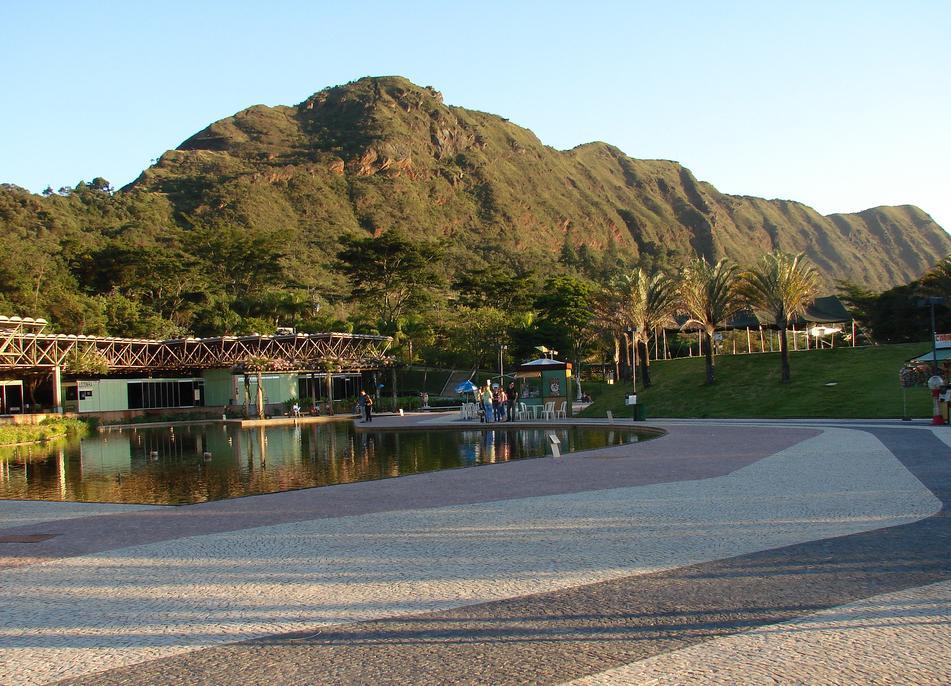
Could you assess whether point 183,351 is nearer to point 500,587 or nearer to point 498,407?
point 498,407

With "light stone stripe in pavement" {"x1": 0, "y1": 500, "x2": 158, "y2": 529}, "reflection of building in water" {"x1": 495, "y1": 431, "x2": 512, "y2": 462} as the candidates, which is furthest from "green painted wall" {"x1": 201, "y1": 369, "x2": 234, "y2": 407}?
"light stone stripe in pavement" {"x1": 0, "y1": 500, "x2": 158, "y2": 529}

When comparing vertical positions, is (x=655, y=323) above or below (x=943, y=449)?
above

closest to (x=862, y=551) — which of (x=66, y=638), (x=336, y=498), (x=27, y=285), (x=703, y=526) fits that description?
(x=703, y=526)

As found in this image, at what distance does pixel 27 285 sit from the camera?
60.7 metres

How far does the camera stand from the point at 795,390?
2823cm

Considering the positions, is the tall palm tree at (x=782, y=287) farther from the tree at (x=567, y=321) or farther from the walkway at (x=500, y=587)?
the tree at (x=567, y=321)

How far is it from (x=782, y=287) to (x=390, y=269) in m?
51.5

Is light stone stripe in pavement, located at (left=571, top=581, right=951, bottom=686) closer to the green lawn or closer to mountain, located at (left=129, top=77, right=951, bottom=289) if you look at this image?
the green lawn

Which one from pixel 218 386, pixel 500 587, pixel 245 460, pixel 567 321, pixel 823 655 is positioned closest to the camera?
pixel 823 655

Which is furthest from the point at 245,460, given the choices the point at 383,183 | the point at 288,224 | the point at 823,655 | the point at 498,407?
the point at 383,183

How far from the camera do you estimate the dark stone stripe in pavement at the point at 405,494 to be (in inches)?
350

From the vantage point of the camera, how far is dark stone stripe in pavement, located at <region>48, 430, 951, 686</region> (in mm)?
4363

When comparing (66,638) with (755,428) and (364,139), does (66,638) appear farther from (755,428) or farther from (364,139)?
(364,139)

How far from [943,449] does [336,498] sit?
35.9 ft
